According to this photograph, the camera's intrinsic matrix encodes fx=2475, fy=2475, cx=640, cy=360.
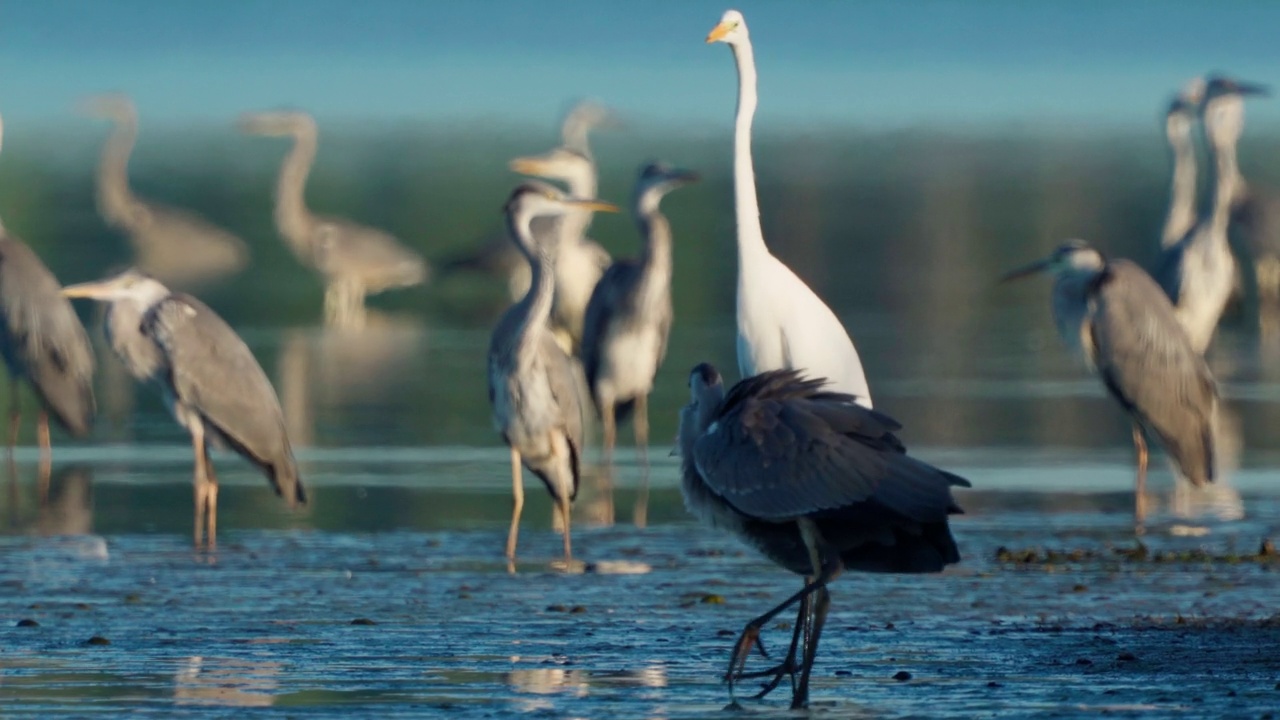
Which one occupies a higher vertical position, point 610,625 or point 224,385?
point 224,385

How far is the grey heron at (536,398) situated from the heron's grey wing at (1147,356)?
2.74 meters

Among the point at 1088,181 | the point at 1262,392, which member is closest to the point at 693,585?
the point at 1262,392

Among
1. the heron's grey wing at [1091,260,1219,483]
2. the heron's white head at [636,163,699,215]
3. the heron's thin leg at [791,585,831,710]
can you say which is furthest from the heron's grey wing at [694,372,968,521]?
the heron's white head at [636,163,699,215]

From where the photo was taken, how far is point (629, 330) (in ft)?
42.3

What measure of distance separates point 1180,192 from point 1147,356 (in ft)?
26.6

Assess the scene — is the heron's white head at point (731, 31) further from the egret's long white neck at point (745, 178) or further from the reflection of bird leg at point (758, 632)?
the reflection of bird leg at point (758, 632)

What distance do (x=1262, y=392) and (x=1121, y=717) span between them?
9445 mm

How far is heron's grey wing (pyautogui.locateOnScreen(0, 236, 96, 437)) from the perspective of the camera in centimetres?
1227

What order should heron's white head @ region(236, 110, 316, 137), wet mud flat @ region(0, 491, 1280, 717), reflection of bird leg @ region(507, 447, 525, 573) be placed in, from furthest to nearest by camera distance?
1. heron's white head @ region(236, 110, 316, 137)
2. reflection of bird leg @ region(507, 447, 525, 573)
3. wet mud flat @ region(0, 491, 1280, 717)

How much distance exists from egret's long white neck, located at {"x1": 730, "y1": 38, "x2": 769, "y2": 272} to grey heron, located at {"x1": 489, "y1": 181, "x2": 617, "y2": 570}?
1.81 m

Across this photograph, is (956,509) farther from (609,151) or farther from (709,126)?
(709,126)

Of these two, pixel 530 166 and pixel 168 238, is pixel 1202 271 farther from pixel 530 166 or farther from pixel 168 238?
pixel 168 238

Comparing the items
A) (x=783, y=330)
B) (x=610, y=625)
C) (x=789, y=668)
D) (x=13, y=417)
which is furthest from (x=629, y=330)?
(x=789, y=668)

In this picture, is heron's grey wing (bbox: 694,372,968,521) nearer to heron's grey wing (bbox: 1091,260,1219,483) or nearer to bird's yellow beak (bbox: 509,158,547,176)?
heron's grey wing (bbox: 1091,260,1219,483)
